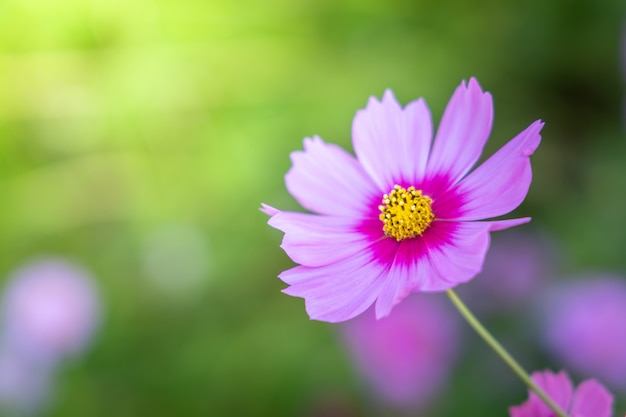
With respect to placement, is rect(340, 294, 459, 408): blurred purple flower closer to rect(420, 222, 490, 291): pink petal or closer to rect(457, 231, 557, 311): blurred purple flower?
rect(457, 231, 557, 311): blurred purple flower

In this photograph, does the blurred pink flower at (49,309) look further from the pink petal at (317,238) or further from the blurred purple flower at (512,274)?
the pink petal at (317,238)

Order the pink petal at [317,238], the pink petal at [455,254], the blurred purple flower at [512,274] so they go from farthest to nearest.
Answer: the blurred purple flower at [512,274]
the pink petal at [317,238]
the pink petal at [455,254]

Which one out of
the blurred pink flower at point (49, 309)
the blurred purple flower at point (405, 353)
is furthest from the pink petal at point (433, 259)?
the blurred pink flower at point (49, 309)

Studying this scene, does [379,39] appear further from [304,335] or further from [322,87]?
[304,335]

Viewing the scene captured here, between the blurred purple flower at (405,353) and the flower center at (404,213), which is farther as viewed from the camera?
the blurred purple flower at (405,353)

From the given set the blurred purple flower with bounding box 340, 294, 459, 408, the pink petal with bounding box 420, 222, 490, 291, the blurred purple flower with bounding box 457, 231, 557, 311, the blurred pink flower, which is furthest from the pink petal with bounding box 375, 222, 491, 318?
the blurred pink flower

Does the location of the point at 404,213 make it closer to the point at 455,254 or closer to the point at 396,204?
the point at 396,204
